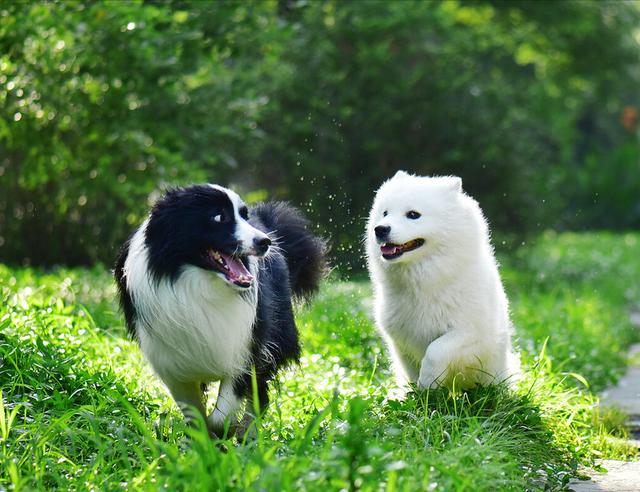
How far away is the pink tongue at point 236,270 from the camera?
392 centimetres

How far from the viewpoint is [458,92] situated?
12.9m

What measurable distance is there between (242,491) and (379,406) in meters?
1.45

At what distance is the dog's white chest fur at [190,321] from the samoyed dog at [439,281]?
77 centimetres

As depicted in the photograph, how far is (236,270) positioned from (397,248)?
0.83 m

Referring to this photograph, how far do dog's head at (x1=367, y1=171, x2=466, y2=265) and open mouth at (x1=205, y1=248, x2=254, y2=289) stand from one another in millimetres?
722

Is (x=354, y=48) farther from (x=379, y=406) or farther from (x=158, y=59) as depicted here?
(x=379, y=406)

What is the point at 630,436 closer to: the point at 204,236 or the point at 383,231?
the point at 383,231

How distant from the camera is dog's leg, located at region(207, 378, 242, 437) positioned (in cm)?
403

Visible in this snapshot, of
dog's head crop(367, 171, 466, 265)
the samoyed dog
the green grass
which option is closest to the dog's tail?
the green grass

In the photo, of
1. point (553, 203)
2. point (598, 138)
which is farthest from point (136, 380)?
point (598, 138)

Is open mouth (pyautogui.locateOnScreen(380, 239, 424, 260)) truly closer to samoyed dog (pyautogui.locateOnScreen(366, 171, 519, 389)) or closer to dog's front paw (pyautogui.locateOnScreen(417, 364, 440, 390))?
samoyed dog (pyautogui.locateOnScreen(366, 171, 519, 389))

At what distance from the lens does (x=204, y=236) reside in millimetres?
3912

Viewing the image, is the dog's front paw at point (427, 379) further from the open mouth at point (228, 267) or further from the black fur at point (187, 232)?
the black fur at point (187, 232)

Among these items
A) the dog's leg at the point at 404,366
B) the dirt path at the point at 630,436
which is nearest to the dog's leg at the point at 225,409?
the dog's leg at the point at 404,366
